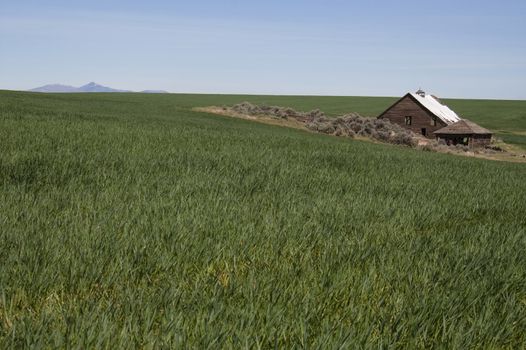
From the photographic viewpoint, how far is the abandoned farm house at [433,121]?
61.6 metres

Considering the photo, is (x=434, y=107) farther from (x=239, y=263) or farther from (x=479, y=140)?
(x=239, y=263)

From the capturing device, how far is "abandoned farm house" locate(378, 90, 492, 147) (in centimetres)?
6156

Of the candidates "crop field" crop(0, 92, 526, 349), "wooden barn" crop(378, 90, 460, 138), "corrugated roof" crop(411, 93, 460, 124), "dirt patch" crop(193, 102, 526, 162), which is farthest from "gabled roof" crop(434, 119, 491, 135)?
"crop field" crop(0, 92, 526, 349)

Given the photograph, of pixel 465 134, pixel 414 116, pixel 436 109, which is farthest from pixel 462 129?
pixel 414 116

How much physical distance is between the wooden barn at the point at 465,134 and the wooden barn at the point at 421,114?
363cm

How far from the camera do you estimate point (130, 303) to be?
276 cm

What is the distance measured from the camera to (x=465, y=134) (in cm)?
6125

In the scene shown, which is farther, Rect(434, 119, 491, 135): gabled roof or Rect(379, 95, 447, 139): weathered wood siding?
Rect(379, 95, 447, 139): weathered wood siding

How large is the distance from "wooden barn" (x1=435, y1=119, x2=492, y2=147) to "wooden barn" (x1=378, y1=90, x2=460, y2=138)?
363 centimetres

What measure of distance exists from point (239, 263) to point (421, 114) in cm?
6960

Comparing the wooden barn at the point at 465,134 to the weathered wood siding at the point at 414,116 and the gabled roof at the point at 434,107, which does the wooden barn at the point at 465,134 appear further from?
the gabled roof at the point at 434,107

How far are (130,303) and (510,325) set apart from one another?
226 cm

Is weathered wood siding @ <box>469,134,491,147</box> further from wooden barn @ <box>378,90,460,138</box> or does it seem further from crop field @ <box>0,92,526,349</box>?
crop field @ <box>0,92,526,349</box>

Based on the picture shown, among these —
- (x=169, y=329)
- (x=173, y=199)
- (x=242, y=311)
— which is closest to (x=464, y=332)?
(x=242, y=311)
